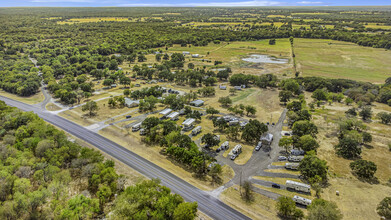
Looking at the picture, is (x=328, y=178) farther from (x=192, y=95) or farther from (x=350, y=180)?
(x=192, y=95)

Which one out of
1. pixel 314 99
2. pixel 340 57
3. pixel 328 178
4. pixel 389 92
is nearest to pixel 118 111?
pixel 328 178

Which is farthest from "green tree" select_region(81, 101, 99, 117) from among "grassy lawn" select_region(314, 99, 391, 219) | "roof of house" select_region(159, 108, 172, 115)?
"grassy lawn" select_region(314, 99, 391, 219)

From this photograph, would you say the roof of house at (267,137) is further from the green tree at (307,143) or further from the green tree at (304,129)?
the green tree at (304,129)

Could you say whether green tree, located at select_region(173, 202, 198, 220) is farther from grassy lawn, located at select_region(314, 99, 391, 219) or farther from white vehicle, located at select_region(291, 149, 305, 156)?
white vehicle, located at select_region(291, 149, 305, 156)

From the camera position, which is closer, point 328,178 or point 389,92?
point 328,178

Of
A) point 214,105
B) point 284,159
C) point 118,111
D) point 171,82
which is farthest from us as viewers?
point 171,82

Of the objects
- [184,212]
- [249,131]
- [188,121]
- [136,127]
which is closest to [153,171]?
[184,212]
